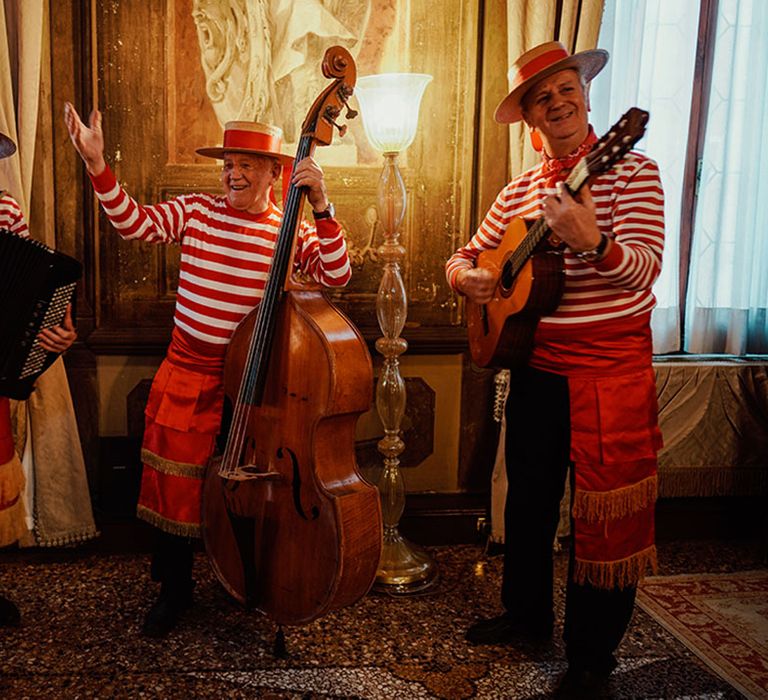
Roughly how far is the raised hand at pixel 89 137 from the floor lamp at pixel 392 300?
2.80ft

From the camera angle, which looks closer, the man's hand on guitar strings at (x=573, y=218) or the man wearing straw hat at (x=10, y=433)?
the man's hand on guitar strings at (x=573, y=218)

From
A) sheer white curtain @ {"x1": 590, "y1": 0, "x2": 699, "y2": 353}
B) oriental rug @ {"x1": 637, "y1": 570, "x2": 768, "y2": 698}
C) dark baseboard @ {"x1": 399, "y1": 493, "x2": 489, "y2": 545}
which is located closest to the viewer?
oriental rug @ {"x1": 637, "y1": 570, "x2": 768, "y2": 698}

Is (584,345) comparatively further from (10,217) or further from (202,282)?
(10,217)

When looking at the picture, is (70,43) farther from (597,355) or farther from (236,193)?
(597,355)

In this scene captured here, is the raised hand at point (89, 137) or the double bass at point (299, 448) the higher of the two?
the raised hand at point (89, 137)

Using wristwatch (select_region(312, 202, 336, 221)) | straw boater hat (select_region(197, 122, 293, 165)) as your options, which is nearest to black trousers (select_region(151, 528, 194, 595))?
wristwatch (select_region(312, 202, 336, 221))

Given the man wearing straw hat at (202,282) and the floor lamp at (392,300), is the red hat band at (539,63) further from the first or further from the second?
the man wearing straw hat at (202,282)

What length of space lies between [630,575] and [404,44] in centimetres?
201

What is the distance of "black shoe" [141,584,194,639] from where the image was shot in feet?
8.09

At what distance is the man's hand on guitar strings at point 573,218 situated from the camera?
72.6 inches

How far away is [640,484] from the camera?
2.16 meters

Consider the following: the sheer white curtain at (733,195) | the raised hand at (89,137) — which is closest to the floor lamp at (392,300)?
the raised hand at (89,137)

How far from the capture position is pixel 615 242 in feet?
6.29

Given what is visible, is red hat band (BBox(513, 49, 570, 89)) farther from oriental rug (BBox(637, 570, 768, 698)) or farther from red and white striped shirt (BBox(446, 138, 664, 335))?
oriental rug (BBox(637, 570, 768, 698))
